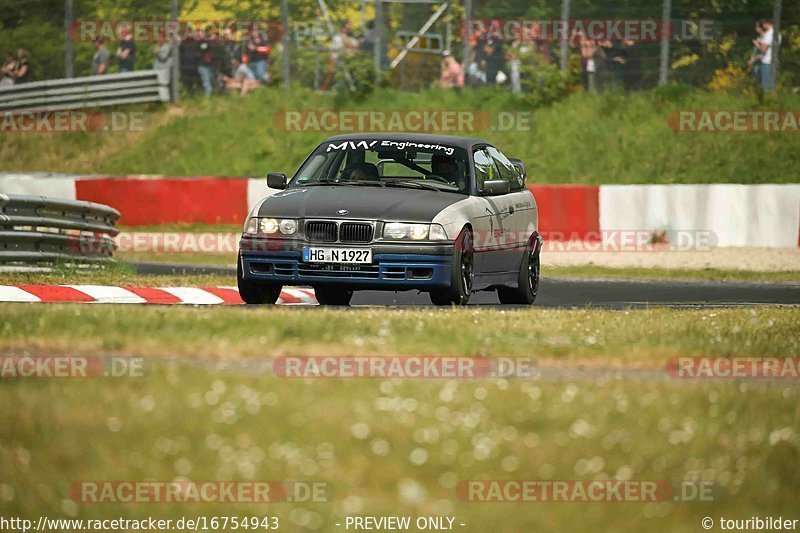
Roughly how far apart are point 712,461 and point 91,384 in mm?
2633

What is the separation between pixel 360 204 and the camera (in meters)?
12.6

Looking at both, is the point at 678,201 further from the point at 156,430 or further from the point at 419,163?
the point at 156,430

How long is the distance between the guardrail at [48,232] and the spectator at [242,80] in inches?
598

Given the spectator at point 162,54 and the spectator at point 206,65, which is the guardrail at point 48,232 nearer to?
the spectator at point 206,65

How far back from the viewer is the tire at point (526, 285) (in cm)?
1455

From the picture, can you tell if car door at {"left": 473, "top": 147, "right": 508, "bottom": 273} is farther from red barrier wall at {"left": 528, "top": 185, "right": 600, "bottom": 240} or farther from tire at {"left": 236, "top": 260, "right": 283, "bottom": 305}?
red barrier wall at {"left": 528, "top": 185, "right": 600, "bottom": 240}

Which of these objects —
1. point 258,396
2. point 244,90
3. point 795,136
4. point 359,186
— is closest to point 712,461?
point 258,396

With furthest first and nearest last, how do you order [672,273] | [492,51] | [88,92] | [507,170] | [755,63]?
[88,92], [492,51], [755,63], [672,273], [507,170]

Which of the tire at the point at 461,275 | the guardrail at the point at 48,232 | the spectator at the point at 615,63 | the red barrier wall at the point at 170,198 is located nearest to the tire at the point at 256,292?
the tire at the point at 461,275

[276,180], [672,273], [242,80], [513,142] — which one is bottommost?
[672,273]

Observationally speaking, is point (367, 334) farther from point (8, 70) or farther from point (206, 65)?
point (8, 70)

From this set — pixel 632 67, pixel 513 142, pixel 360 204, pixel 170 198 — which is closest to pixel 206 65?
pixel 513 142

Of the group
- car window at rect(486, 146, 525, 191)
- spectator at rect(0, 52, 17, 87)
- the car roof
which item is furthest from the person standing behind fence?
the car roof

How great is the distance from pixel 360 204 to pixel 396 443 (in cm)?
687
